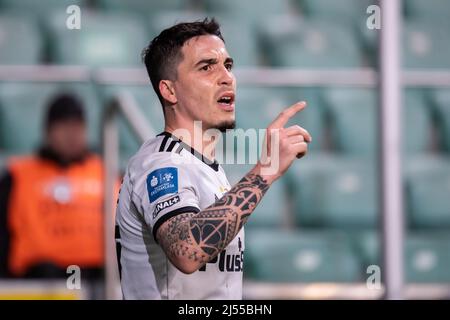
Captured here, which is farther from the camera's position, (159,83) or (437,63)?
(437,63)

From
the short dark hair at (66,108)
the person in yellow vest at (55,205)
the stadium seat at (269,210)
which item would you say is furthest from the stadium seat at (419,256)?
the short dark hair at (66,108)

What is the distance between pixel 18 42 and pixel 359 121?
1.53m

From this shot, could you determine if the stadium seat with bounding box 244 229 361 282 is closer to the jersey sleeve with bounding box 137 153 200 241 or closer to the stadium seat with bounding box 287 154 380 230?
the stadium seat with bounding box 287 154 380 230

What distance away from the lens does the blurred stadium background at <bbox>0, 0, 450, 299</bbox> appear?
398 cm

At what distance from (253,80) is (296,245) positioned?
0.67m

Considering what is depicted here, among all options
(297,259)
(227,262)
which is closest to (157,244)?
(227,262)

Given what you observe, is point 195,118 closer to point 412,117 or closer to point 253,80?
point 253,80

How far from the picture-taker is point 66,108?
12.4 ft

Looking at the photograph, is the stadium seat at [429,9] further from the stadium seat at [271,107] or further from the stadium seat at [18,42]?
the stadium seat at [18,42]

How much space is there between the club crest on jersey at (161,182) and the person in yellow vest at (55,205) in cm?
163

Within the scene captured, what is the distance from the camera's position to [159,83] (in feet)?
7.04

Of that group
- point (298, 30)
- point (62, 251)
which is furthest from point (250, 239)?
point (298, 30)

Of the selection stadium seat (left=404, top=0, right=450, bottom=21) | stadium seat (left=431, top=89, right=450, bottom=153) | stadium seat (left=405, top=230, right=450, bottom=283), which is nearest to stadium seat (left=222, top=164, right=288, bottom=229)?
stadium seat (left=405, top=230, right=450, bottom=283)

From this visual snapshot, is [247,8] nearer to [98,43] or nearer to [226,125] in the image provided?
[98,43]
